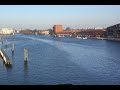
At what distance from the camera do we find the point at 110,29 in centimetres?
2773

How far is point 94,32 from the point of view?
3077cm

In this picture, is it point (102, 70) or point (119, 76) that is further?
point (102, 70)
